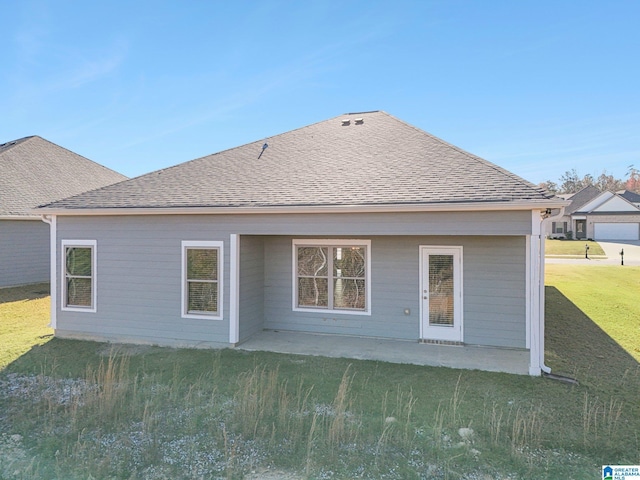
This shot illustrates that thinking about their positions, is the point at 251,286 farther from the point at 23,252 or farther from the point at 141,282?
the point at 23,252

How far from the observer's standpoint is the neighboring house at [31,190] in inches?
549

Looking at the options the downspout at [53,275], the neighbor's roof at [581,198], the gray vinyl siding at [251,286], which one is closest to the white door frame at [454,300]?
the gray vinyl siding at [251,286]

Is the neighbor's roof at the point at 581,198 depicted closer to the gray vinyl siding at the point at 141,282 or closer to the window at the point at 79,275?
the gray vinyl siding at the point at 141,282

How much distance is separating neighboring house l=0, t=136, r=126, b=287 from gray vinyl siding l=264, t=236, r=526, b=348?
27.6 ft

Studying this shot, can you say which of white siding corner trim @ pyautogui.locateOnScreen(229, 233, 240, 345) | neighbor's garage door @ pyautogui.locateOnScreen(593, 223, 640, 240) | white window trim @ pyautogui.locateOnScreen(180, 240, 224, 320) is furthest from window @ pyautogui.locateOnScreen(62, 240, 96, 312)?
neighbor's garage door @ pyautogui.locateOnScreen(593, 223, 640, 240)

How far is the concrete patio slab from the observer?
645cm

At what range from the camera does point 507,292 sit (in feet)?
23.8

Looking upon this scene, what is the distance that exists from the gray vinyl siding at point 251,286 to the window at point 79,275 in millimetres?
3375

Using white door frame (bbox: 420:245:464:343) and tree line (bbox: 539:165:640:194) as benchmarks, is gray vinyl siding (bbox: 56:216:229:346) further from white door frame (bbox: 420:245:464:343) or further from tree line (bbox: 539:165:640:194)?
tree line (bbox: 539:165:640:194)

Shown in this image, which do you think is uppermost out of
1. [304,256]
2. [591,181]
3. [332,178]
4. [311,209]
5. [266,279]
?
[591,181]

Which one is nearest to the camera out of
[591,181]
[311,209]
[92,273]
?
[311,209]

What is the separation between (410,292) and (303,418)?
4087 millimetres

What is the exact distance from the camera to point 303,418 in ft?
14.6

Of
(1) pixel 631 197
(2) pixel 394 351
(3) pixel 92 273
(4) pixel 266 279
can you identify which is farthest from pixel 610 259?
(3) pixel 92 273
